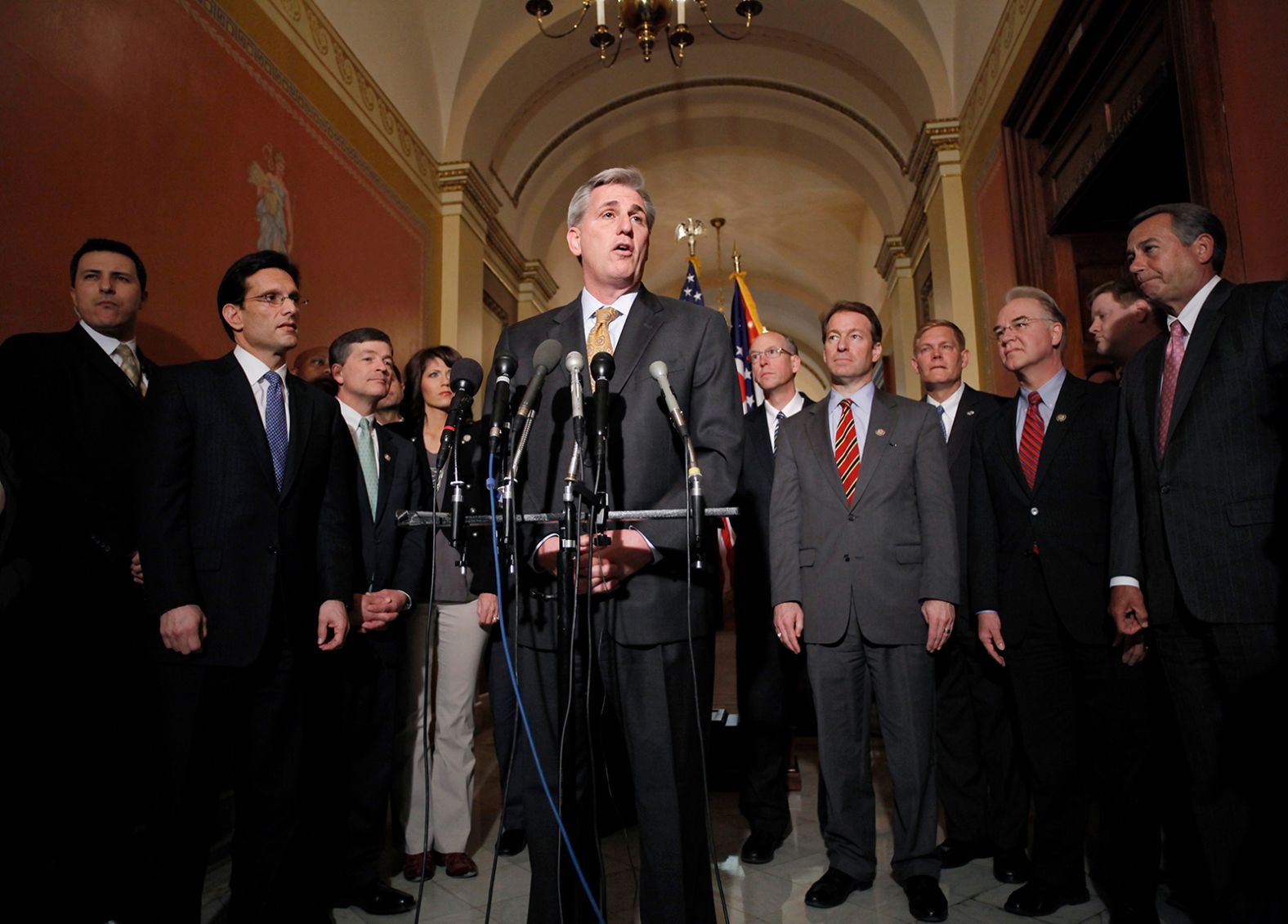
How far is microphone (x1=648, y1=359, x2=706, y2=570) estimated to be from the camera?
4.21 feet

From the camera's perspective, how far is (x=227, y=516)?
204 centimetres

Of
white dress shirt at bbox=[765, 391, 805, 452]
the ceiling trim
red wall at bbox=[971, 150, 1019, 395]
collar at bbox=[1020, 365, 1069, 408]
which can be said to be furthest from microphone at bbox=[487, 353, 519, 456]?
the ceiling trim

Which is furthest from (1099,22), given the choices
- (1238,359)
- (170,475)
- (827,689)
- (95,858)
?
(95,858)

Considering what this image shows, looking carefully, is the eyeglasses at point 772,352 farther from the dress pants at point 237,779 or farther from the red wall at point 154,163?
the red wall at point 154,163

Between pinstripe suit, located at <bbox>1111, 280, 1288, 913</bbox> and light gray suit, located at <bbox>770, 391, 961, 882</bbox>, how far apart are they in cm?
56

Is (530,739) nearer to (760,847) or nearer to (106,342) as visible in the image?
(760,847)

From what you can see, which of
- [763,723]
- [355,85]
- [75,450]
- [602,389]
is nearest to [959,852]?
[763,723]

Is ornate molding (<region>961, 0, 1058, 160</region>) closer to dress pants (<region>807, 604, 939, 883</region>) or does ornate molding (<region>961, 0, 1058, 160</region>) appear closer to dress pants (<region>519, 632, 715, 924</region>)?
dress pants (<region>807, 604, 939, 883</region>)

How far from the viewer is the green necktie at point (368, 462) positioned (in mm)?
2711

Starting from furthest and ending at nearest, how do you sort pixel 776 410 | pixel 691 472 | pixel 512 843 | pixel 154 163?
pixel 154 163, pixel 776 410, pixel 512 843, pixel 691 472

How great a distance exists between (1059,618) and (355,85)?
206 inches

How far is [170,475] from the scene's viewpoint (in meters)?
1.98

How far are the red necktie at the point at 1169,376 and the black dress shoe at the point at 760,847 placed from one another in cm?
164

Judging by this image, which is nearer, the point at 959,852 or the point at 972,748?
the point at 959,852
